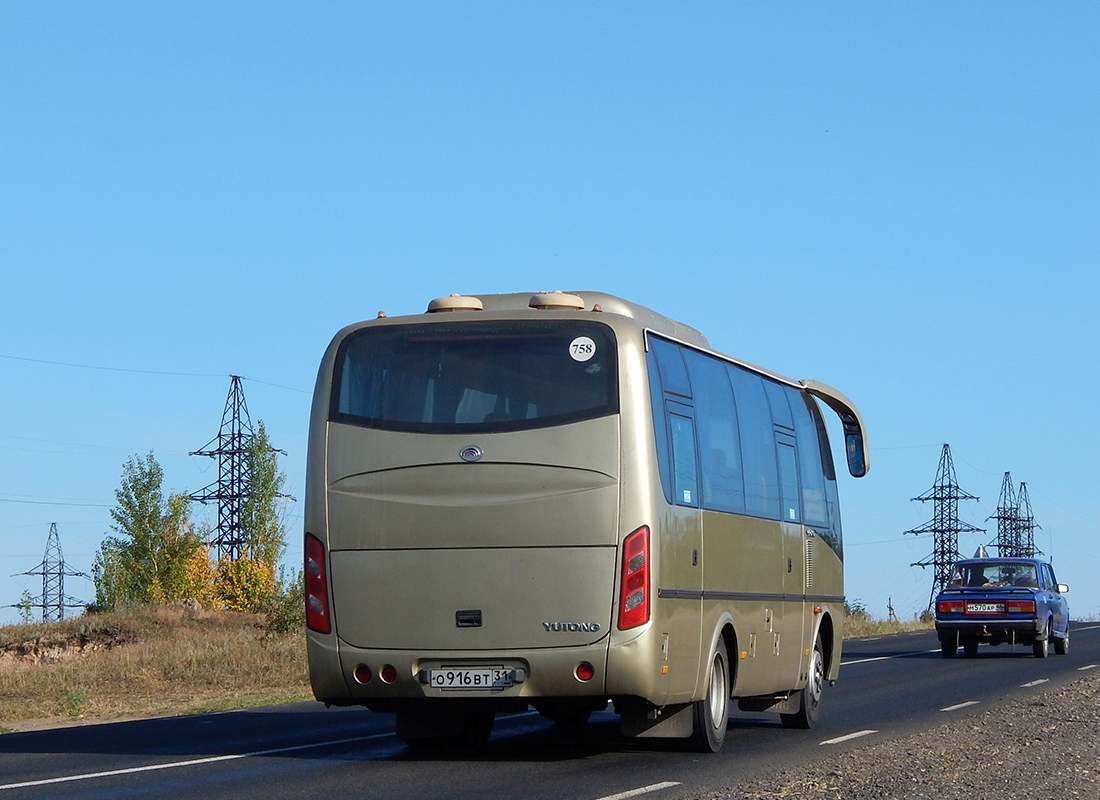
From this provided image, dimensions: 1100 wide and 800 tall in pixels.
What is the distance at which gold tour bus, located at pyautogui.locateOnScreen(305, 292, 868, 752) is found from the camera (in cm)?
1230

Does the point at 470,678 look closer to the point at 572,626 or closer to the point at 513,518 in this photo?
the point at 572,626

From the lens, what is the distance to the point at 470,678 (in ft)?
40.9

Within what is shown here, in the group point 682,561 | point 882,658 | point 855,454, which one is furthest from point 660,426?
A: point 882,658

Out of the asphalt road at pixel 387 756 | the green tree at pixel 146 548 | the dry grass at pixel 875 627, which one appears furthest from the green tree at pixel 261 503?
the asphalt road at pixel 387 756

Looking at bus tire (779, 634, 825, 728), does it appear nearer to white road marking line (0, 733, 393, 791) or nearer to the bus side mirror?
the bus side mirror

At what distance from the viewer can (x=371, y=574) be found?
1273cm

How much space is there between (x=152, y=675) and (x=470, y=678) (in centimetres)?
1639

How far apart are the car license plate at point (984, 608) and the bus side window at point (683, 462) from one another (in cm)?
2140

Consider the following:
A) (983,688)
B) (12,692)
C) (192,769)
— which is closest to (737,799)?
(192,769)

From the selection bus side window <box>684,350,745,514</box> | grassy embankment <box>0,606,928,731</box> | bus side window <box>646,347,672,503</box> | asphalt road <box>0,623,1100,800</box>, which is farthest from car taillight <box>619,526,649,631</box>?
grassy embankment <box>0,606,928,731</box>

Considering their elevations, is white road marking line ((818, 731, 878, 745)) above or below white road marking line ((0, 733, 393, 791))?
below

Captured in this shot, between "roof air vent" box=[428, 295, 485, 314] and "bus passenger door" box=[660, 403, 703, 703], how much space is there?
174cm

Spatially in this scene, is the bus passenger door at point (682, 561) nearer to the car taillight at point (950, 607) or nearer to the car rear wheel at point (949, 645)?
the car taillight at point (950, 607)

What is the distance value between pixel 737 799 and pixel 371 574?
371cm
